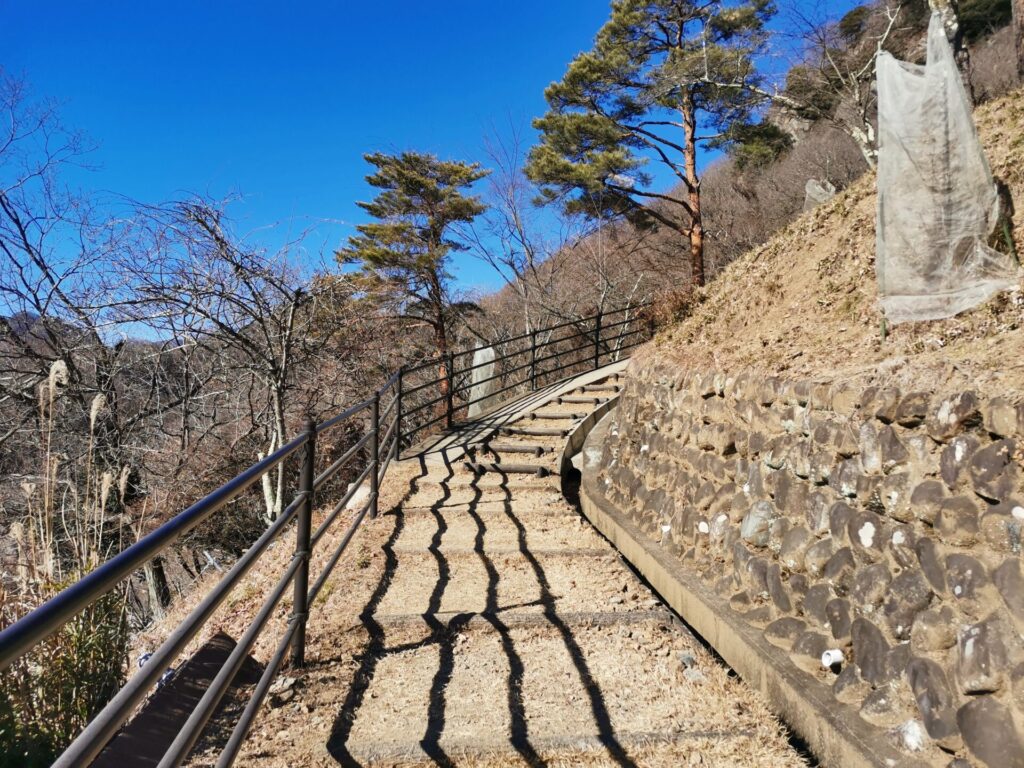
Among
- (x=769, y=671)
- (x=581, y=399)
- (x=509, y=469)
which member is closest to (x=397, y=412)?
(x=509, y=469)

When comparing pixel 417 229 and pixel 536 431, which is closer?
pixel 536 431

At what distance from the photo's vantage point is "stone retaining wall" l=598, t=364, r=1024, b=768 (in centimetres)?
192

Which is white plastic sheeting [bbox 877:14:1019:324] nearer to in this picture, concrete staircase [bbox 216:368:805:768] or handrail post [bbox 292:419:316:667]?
concrete staircase [bbox 216:368:805:768]

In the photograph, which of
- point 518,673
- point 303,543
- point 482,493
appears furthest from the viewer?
point 482,493

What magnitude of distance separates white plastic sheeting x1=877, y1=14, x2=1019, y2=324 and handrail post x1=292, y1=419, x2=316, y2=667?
3198 mm

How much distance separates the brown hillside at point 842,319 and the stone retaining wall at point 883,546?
0.64ft

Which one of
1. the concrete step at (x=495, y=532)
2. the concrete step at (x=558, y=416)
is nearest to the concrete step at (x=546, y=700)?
the concrete step at (x=495, y=532)

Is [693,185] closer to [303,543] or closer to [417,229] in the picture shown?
[417,229]

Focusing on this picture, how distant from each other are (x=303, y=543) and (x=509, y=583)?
1737 millimetres

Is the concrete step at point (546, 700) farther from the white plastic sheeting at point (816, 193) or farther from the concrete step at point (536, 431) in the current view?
the white plastic sheeting at point (816, 193)

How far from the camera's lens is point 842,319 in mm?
4004

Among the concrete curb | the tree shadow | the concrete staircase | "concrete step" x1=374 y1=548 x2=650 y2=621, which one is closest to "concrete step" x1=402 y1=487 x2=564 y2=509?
the concrete staircase

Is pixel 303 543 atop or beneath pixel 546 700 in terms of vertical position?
atop

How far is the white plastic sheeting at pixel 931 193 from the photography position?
3369 mm
